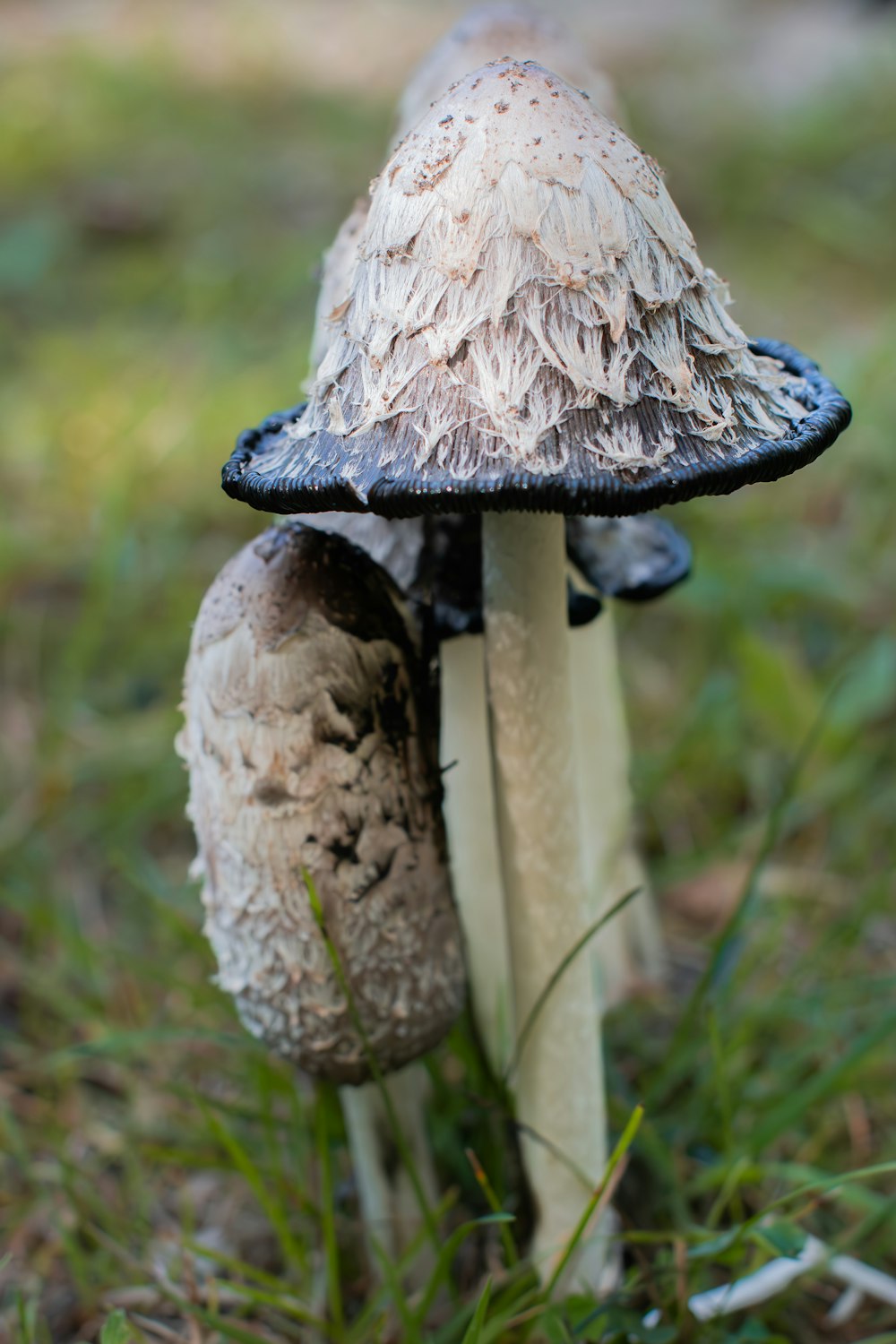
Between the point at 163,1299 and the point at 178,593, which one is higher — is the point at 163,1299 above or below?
below

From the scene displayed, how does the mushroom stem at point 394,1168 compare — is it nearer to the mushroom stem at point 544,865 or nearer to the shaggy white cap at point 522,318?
the mushroom stem at point 544,865

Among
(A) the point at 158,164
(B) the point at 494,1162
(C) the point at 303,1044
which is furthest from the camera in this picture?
(A) the point at 158,164

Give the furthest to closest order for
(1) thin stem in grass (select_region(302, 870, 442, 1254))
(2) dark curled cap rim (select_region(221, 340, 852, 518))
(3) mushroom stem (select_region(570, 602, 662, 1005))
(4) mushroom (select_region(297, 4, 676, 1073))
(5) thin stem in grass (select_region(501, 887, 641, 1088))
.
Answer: (3) mushroom stem (select_region(570, 602, 662, 1005)) < (4) mushroom (select_region(297, 4, 676, 1073)) < (5) thin stem in grass (select_region(501, 887, 641, 1088)) < (1) thin stem in grass (select_region(302, 870, 442, 1254)) < (2) dark curled cap rim (select_region(221, 340, 852, 518))


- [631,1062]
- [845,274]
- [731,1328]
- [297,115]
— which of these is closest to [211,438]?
[631,1062]

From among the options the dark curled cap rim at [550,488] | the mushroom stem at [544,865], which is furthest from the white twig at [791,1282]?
the dark curled cap rim at [550,488]

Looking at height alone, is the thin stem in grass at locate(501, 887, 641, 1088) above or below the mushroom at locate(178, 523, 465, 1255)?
below

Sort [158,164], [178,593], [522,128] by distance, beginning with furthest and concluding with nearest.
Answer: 1. [158,164]
2. [178,593]
3. [522,128]

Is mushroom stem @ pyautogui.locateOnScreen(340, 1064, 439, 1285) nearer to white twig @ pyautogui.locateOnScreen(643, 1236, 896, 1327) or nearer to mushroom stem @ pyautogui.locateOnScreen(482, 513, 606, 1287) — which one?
mushroom stem @ pyautogui.locateOnScreen(482, 513, 606, 1287)

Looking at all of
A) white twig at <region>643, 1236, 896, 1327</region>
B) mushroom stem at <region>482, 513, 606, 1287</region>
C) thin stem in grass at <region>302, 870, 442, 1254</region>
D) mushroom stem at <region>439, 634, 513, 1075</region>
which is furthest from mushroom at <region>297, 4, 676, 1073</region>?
white twig at <region>643, 1236, 896, 1327</region>

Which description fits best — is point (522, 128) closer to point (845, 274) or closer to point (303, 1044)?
point (303, 1044)
